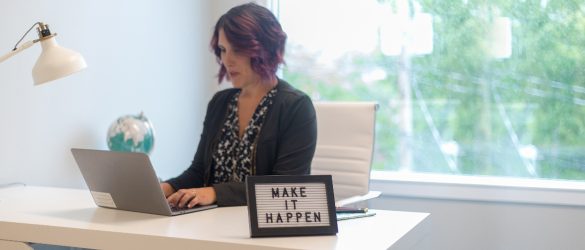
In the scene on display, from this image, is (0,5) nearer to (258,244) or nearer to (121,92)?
(121,92)

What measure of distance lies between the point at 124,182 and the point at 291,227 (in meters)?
0.53

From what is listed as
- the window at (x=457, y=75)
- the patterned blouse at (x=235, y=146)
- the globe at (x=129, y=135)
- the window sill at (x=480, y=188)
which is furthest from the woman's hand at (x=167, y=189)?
the window at (x=457, y=75)

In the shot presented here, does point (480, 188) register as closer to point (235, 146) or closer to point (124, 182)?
point (235, 146)

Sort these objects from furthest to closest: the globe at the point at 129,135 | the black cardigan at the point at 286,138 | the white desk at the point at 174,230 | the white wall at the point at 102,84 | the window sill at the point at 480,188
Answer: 1. the window sill at the point at 480,188
2. the globe at the point at 129,135
3. the white wall at the point at 102,84
4. the black cardigan at the point at 286,138
5. the white desk at the point at 174,230

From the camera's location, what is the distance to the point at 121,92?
3400 mm

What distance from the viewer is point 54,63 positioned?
2.26 meters

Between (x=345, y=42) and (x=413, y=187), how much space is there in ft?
2.47

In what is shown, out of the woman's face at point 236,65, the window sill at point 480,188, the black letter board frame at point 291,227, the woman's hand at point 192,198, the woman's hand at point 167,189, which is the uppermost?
the woman's face at point 236,65

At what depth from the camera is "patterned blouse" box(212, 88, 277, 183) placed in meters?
2.56

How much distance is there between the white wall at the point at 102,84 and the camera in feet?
9.46

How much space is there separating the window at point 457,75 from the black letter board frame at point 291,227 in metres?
1.80

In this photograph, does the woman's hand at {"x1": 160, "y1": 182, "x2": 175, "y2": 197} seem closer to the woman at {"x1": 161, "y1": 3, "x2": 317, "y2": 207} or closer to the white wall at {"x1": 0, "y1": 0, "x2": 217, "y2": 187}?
the woman at {"x1": 161, "y1": 3, "x2": 317, "y2": 207}

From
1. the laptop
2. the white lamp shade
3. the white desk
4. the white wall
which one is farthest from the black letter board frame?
the white wall

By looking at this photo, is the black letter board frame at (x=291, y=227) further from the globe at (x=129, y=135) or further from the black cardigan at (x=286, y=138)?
the globe at (x=129, y=135)
